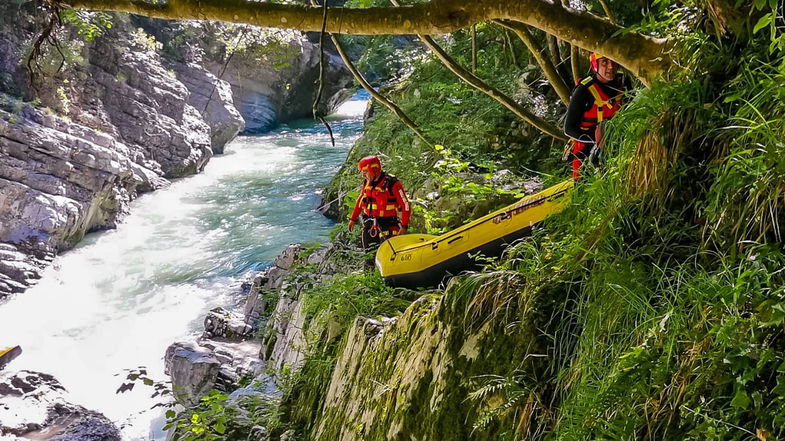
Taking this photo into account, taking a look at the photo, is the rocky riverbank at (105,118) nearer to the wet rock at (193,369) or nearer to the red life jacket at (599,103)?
the wet rock at (193,369)

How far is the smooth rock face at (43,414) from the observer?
812 centimetres

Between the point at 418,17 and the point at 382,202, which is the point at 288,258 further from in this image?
the point at 418,17

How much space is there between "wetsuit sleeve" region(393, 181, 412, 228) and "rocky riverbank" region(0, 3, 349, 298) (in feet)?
16.9

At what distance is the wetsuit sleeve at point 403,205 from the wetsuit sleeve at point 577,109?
93.3 inches

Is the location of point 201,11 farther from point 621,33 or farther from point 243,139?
point 243,139

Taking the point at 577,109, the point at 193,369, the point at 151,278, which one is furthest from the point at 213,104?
the point at 577,109

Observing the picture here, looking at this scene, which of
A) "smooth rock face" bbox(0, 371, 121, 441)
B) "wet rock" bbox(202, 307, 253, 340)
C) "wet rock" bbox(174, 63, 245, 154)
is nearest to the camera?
"smooth rock face" bbox(0, 371, 121, 441)

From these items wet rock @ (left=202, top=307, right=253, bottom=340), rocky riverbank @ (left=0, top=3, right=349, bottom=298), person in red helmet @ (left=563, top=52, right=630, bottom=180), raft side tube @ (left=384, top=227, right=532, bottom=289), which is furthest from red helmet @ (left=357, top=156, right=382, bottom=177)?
rocky riverbank @ (left=0, top=3, right=349, bottom=298)

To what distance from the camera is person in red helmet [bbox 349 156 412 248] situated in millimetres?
6234

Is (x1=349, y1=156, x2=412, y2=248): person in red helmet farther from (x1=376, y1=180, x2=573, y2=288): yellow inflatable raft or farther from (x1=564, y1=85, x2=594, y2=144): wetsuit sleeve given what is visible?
(x1=564, y1=85, x2=594, y2=144): wetsuit sleeve

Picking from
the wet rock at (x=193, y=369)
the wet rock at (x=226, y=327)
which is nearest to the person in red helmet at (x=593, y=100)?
the wet rock at (x=193, y=369)

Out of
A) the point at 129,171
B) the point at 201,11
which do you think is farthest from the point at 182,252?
the point at 201,11

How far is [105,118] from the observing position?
1812 centimetres

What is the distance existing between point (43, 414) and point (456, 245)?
6.83m
